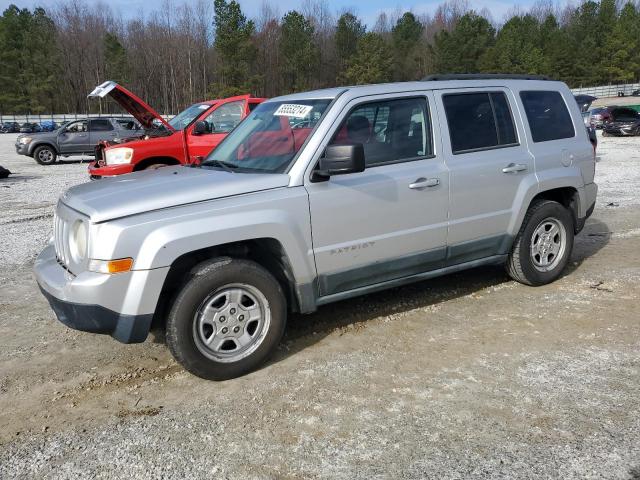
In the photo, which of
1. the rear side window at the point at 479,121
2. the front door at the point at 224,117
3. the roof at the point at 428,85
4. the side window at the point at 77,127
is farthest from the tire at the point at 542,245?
the side window at the point at 77,127

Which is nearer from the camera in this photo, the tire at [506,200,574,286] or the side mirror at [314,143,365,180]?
the side mirror at [314,143,365,180]

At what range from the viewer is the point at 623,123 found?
25.1 meters

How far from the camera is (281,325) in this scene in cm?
388

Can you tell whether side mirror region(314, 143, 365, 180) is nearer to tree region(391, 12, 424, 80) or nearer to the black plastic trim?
the black plastic trim

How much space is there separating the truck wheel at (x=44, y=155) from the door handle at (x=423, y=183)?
779 inches

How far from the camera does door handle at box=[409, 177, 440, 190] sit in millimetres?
4312

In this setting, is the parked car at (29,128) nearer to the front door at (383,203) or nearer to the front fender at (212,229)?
the front door at (383,203)

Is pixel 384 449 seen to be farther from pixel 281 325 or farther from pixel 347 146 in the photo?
pixel 347 146

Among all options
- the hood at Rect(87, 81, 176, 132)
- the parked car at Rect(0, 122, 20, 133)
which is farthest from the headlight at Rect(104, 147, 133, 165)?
the parked car at Rect(0, 122, 20, 133)

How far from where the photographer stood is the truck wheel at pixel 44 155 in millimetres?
20734

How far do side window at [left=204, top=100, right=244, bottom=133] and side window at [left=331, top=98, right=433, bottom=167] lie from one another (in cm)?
573

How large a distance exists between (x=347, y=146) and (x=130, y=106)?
7.33 m

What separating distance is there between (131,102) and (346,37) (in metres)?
71.4

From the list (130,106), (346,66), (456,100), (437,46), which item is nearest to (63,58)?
(346,66)
